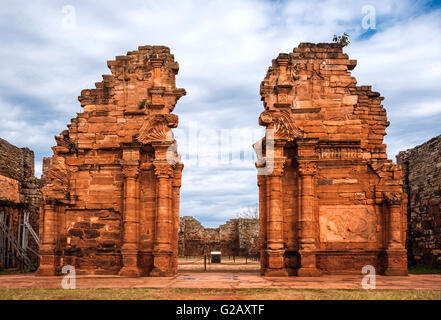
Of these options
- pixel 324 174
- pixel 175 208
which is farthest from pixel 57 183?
pixel 324 174

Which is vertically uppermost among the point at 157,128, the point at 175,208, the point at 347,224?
the point at 157,128

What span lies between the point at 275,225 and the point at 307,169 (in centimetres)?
197

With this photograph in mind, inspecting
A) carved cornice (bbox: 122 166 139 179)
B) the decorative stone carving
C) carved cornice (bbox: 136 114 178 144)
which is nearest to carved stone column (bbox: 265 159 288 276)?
the decorative stone carving

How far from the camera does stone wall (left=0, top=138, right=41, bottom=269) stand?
18.6m

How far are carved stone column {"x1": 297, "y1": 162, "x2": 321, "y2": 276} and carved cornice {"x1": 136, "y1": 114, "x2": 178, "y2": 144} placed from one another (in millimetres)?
4229

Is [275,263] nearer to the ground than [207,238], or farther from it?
farther from it

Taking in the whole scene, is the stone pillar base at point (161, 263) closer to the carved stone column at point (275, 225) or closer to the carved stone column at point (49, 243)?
the carved stone column at point (275, 225)

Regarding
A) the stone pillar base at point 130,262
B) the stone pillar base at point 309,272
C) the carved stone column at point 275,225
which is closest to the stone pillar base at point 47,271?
the stone pillar base at point 130,262

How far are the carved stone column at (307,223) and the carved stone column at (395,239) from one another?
217 cm

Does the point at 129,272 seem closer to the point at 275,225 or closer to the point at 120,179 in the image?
the point at 120,179

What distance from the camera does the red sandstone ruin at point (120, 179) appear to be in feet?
44.8

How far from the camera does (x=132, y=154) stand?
14.0 meters

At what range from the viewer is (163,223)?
13.4 metres
